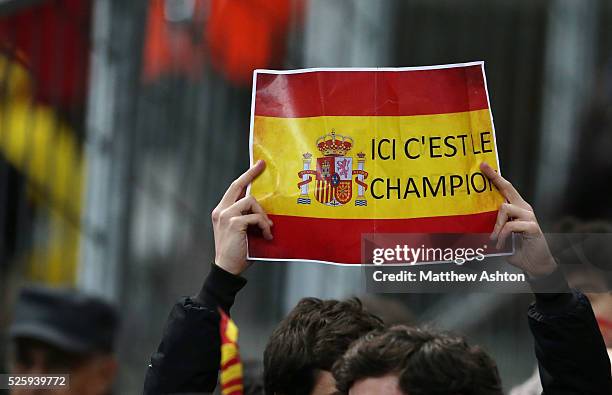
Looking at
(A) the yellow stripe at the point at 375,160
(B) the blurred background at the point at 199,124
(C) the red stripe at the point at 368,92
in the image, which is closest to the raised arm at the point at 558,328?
(A) the yellow stripe at the point at 375,160

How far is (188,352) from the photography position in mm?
2783

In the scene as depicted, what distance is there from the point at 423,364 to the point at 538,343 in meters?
0.33

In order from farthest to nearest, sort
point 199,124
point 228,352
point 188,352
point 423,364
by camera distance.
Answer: point 199,124 → point 228,352 → point 188,352 → point 423,364

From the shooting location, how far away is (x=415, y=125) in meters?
2.89

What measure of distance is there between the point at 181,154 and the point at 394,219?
303 centimetres

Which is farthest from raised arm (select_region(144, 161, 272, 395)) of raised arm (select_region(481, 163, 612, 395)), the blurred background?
the blurred background

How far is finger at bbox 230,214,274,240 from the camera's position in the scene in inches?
111

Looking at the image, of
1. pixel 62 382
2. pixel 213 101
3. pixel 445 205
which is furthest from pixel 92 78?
pixel 445 205

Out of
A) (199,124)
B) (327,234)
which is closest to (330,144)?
(327,234)

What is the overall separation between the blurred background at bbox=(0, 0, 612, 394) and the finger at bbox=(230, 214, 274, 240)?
7.61ft

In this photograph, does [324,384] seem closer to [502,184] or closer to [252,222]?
[252,222]

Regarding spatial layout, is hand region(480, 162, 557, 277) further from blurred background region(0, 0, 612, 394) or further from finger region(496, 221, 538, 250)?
blurred background region(0, 0, 612, 394)

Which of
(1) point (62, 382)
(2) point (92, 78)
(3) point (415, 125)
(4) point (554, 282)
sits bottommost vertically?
(1) point (62, 382)

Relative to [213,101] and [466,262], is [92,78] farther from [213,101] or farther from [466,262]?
[466,262]
